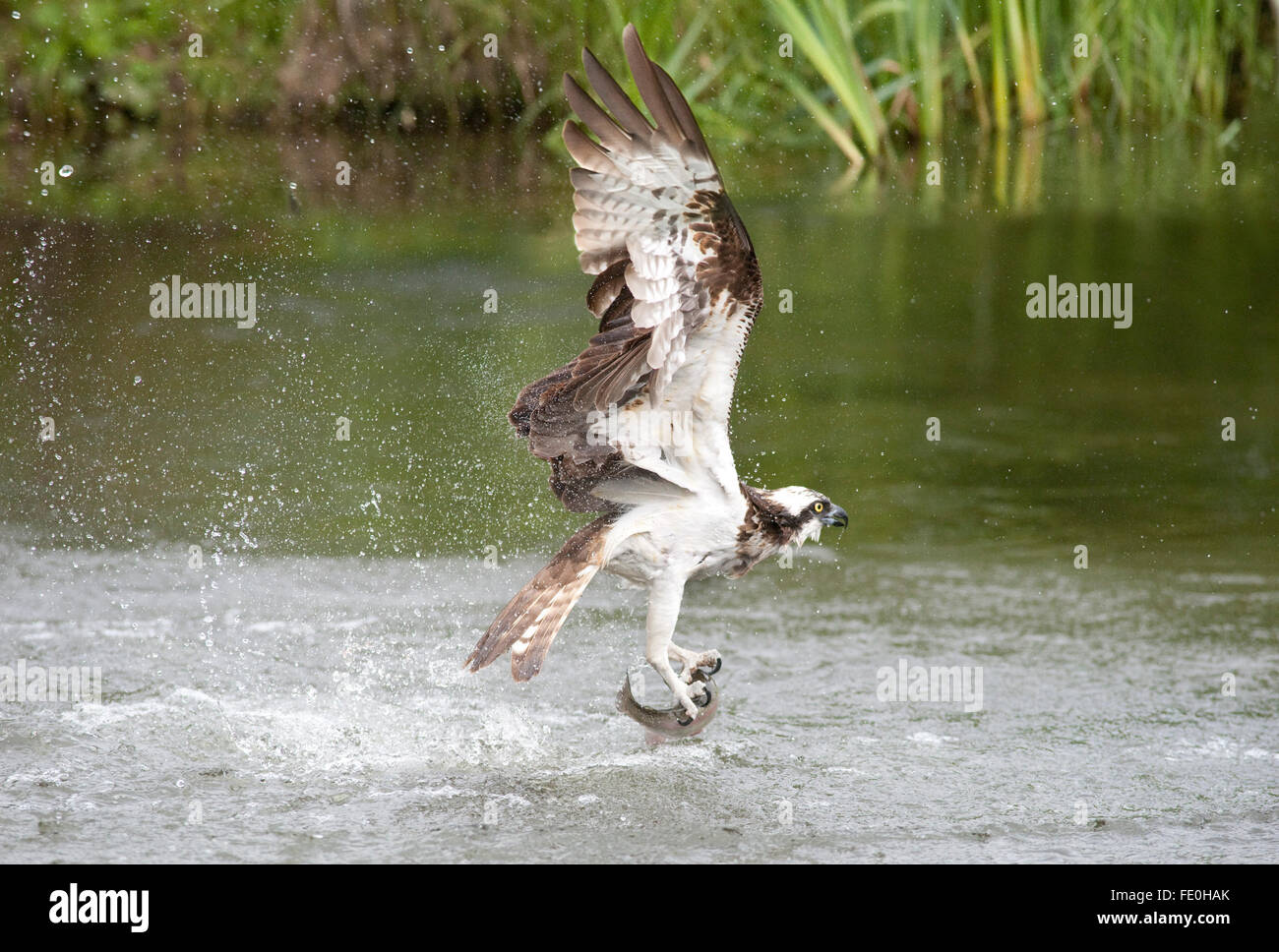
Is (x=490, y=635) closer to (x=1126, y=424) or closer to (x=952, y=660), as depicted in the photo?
(x=952, y=660)

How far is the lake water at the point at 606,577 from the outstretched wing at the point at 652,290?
1035 mm

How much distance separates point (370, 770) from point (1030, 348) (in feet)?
18.6

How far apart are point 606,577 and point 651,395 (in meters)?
1.94

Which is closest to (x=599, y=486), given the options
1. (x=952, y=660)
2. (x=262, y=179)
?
(x=952, y=660)

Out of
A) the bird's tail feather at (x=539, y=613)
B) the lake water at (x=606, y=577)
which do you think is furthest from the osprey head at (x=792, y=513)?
the lake water at (x=606, y=577)

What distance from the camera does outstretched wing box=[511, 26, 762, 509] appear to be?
4.58 metres

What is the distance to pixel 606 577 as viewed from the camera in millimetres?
6902

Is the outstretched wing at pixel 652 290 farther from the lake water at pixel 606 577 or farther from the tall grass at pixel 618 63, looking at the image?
the tall grass at pixel 618 63

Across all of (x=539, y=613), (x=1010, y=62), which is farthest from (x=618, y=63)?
(x=539, y=613)

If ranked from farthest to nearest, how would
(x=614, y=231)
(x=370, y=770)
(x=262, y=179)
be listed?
1. (x=262, y=179)
2. (x=370, y=770)
3. (x=614, y=231)

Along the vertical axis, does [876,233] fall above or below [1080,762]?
above

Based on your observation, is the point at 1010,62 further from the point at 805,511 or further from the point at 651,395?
the point at 651,395

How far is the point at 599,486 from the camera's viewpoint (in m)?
5.52

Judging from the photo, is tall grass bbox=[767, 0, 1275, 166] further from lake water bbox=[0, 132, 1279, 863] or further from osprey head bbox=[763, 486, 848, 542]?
osprey head bbox=[763, 486, 848, 542]
